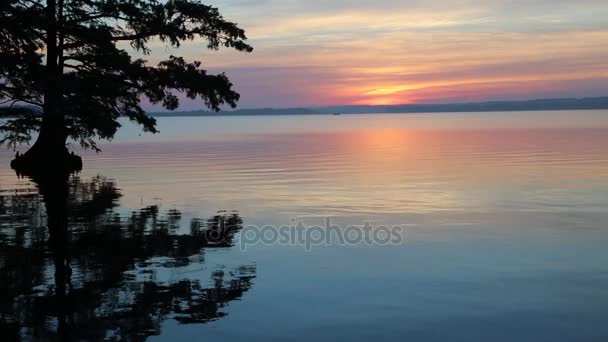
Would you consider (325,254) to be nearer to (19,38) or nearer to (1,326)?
(1,326)

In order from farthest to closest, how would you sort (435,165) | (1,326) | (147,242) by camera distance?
(435,165) → (147,242) → (1,326)

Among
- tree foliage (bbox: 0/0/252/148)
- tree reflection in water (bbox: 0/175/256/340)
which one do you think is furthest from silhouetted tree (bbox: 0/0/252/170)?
tree reflection in water (bbox: 0/175/256/340)

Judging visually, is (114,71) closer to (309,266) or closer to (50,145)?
(50,145)

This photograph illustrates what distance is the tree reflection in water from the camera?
9656 mm

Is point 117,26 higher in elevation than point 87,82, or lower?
higher

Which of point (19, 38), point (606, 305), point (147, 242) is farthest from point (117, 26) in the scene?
point (606, 305)

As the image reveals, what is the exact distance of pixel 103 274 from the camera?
12555 millimetres

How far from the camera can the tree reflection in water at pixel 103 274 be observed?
31.7 feet

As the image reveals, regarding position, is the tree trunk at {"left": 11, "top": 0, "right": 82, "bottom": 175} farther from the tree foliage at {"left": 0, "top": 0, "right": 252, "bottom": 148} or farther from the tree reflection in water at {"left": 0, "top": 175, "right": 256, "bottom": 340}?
the tree reflection in water at {"left": 0, "top": 175, "right": 256, "bottom": 340}

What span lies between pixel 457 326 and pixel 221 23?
97.7 ft

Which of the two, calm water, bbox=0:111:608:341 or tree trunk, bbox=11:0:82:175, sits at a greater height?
tree trunk, bbox=11:0:82:175

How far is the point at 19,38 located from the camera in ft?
57.7

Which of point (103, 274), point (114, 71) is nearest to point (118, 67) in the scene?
point (114, 71)

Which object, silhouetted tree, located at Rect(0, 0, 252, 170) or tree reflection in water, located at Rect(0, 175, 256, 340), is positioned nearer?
tree reflection in water, located at Rect(0, 175, 256, 340)
